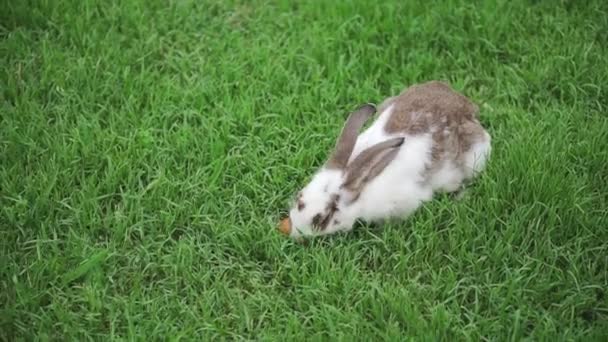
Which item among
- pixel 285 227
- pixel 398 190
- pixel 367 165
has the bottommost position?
pixel 285 227

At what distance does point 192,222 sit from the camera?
4207 mm

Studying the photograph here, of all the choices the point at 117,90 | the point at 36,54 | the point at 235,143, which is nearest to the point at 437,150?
the point at 235,143

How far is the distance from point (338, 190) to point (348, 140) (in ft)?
1.00

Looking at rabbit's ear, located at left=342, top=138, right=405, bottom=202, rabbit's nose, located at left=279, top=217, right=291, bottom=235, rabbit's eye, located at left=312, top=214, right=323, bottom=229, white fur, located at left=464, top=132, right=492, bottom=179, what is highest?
A: rabbit's ear, located at left=342, top=138, right=405, bottom=202

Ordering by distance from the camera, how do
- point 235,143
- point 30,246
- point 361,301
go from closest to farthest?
1. point 361,301
2. point 30,246
3. point 235,143

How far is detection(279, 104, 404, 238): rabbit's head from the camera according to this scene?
13.2 ft

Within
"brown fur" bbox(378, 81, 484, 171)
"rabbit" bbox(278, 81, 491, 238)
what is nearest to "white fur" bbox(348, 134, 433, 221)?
"rabbit" bbox(278, 81, 491, 238)

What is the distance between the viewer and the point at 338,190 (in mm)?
4074

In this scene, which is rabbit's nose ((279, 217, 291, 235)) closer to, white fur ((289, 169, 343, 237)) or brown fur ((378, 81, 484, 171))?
white fur ((289, 169, 343, 237))

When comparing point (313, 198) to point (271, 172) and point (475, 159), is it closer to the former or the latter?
point (271, 172)

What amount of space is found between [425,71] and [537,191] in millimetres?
1418

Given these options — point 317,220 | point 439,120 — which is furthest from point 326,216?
point 439,120

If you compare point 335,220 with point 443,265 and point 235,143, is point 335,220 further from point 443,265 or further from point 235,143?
point 235,143

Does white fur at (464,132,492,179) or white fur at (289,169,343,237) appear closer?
white fur at (289,169,343,237)
